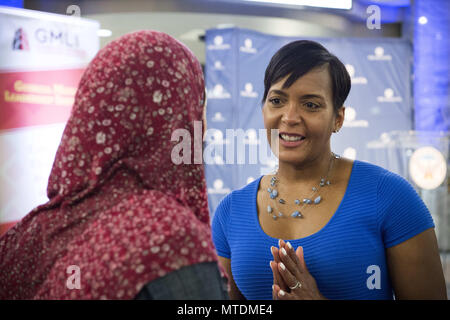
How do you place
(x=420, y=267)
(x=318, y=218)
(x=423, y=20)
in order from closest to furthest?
1. (x=420, y=267)
2. (x=318, y=218)
3. (x=423, y=20)

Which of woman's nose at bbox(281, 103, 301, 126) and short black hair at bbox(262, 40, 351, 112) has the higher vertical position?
short black hair at bbox(262, 40, 351, 112)

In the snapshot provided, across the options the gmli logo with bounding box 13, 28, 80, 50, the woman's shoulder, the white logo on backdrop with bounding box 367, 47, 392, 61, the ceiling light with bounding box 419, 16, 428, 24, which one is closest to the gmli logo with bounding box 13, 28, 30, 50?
the gmli logo with bounding box 13, 28, 80, 50

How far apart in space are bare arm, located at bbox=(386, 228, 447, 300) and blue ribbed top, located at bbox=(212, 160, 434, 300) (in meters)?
0.02

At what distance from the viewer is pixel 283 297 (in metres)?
1.02

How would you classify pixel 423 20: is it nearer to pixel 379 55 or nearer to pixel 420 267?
pixel 379 55

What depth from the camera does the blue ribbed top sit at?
3.49 ft

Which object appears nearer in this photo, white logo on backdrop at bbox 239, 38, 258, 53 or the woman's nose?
the woman's nose

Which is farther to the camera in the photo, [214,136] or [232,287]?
[214,136]

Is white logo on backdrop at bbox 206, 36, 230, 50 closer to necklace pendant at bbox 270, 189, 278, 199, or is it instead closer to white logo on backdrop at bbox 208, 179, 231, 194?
white logo on backdrop at bbox 208, 179, 231, 194

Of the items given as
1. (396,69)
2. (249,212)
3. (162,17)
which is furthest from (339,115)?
(396,69)

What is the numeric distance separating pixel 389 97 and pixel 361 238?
402 cm

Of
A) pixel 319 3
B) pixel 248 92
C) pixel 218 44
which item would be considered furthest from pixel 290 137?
pixel 319 3

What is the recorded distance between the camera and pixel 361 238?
1.08 metres

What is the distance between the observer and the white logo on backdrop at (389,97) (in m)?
4.68
